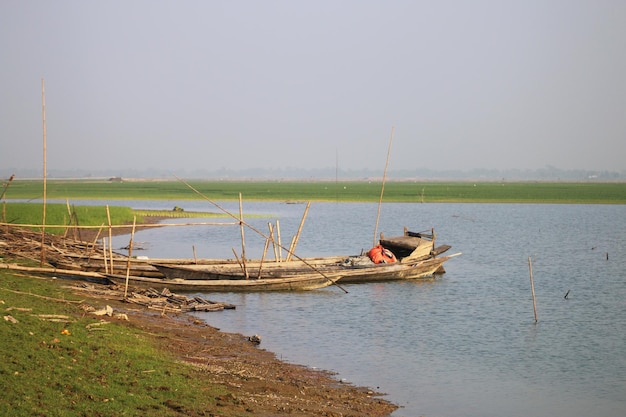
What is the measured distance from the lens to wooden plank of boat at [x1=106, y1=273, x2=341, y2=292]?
20.5 metres

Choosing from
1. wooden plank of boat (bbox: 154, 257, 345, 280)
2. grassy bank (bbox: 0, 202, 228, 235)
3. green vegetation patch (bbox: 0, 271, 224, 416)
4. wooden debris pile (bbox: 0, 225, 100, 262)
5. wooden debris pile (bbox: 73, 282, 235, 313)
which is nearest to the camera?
green vegetation patch (bbox: 0, 271, 224, 416)

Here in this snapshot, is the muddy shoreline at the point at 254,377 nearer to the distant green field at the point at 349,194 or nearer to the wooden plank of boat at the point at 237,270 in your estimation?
the wooden plank of boat at the point at 237,270

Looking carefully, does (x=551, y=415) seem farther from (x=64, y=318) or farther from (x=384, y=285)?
(x=384, y=285)

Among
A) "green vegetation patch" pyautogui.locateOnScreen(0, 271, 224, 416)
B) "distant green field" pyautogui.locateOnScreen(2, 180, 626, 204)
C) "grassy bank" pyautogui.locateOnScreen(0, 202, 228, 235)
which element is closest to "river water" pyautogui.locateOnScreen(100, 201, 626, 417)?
"green vegetation patch" pyautogui.locateOnScreen(0, 271, 224, 416)

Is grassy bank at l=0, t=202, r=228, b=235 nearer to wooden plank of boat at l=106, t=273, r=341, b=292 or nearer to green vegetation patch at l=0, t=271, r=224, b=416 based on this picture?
wooden plank of boat at l=106, t=273, r=341, b=292

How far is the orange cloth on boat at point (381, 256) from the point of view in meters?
25.4

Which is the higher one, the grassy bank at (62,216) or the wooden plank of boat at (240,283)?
the grassy bank at (62,216)

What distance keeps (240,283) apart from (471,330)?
293 inches

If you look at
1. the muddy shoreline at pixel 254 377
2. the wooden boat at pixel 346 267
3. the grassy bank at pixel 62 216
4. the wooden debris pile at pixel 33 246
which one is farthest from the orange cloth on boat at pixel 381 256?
the grassy bank at pixel 62 216

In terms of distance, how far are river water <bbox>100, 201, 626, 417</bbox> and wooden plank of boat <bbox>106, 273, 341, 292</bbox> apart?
0.31 meters

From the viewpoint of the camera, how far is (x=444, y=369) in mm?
14023

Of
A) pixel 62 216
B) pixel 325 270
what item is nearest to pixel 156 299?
pixel 325 270

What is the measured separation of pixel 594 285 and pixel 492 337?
34.9 feet

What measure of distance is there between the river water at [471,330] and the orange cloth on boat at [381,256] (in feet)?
3.80
